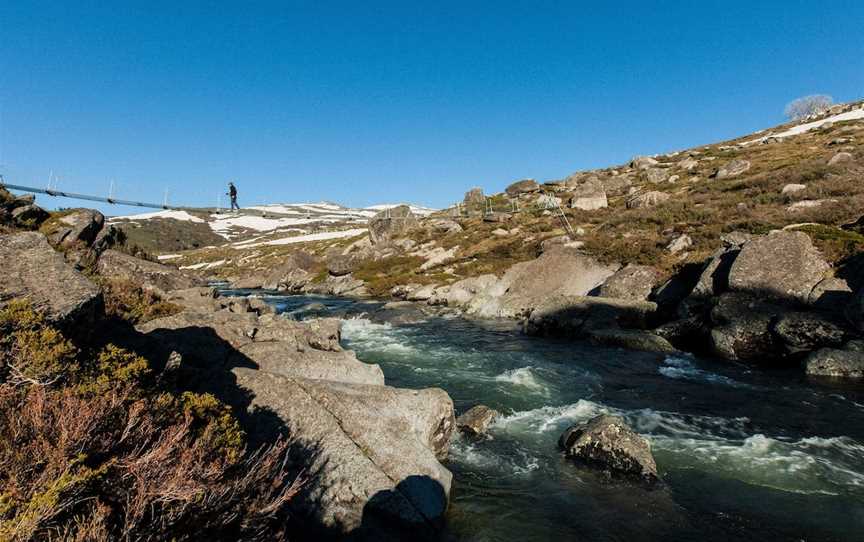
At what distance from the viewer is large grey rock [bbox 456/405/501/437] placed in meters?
11.7

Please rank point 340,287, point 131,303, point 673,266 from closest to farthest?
point 131,303 → point 673,266 → point 340,287

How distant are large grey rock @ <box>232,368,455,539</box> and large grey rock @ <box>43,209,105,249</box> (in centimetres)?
1938

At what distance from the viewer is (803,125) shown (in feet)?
332

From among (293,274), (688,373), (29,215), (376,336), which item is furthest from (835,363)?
(293,274)

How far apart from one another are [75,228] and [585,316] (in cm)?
2879

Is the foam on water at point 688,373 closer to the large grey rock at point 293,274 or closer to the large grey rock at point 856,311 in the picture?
the large grey rock at point 856,311

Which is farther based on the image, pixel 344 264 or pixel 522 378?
pixel 344 264

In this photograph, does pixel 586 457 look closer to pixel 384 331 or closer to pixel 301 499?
pixel 301 499

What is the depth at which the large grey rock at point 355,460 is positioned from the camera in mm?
6926

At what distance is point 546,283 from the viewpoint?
32.0 meters

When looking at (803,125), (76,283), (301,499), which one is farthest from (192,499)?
(803,125)

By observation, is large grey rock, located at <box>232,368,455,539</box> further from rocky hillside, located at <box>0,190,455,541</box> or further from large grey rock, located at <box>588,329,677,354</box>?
large grey rock, located at <box>588,329,677,354</box>

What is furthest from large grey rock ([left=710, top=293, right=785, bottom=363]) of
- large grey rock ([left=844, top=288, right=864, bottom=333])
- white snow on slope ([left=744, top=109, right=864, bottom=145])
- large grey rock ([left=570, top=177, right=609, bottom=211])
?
white snow on slope ([left=744, top=109, right=864, bottom=145])

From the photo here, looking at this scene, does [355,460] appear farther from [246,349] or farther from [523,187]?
[523,187]
